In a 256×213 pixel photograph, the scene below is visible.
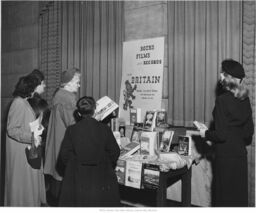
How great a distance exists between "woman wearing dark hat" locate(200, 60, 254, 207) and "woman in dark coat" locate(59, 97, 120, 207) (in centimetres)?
95

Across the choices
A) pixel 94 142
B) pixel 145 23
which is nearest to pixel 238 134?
pixel 94 142

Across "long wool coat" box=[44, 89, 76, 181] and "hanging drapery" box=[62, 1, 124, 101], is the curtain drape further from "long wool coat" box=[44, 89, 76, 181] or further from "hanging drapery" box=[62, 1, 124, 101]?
"long wool coat" box=[44, 89, 76, 181]

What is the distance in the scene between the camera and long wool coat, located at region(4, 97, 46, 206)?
3.13 meters

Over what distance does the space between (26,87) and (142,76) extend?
1510 millimetres

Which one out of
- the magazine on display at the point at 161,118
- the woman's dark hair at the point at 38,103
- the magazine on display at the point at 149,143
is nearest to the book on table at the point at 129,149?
the magazine on display at the point at 149,143

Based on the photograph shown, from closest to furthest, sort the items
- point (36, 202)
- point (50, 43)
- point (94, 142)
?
point (94, 142) → point (36, 202) → point (50, 43)

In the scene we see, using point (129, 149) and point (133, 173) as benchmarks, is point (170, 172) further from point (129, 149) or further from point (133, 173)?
point (129, 149)

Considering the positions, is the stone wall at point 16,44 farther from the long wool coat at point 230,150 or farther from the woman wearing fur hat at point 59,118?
the long wool coat at point 230,150

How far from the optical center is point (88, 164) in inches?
110

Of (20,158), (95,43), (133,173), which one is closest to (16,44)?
(95,43)

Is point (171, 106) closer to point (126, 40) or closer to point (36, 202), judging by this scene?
point (126, 40)

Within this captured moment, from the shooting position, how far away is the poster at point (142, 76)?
13.0 feet

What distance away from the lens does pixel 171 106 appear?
385 centimetres

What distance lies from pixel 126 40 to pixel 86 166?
2.09 metres
